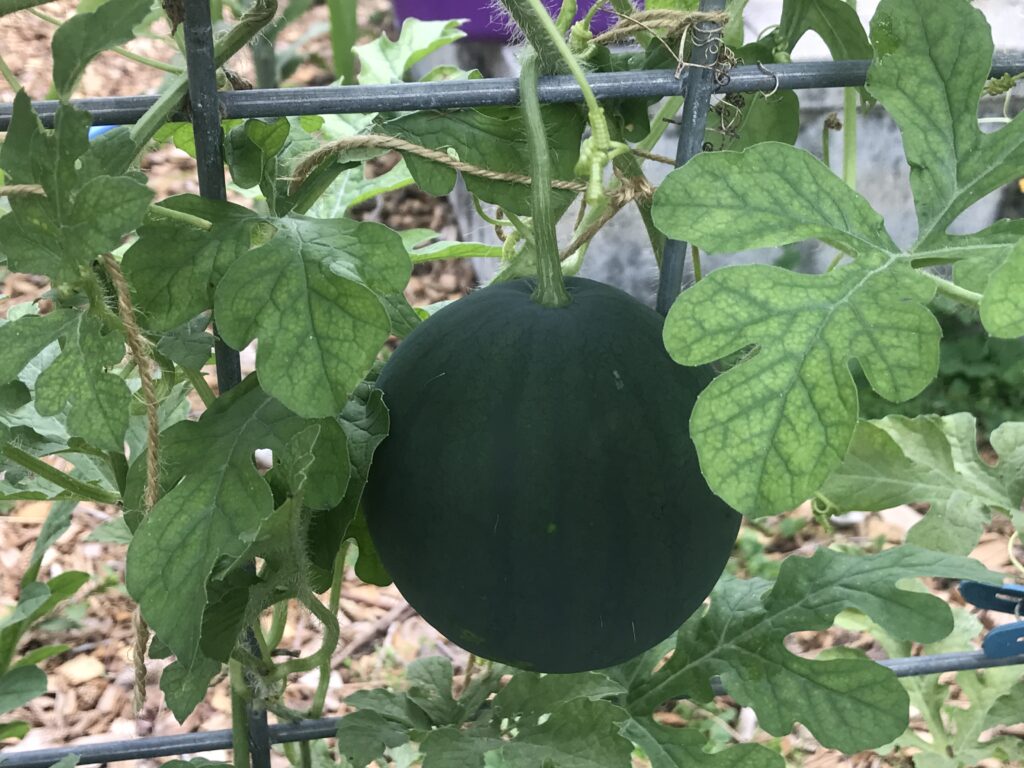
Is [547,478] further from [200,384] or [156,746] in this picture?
[156,746]

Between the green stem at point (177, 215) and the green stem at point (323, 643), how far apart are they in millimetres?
337

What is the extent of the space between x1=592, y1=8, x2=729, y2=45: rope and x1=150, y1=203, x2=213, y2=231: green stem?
0.40m

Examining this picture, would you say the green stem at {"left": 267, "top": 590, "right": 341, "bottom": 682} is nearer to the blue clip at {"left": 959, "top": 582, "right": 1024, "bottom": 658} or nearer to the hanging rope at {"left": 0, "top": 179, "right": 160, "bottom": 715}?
the hanging rope at {"left": 0, "top": 179, "right": 160, "bottom": 715}

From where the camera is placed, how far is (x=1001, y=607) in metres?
1.45

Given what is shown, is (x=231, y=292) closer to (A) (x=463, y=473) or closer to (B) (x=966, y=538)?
(A) (x=463, y=473)

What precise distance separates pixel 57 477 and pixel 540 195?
0.57 m

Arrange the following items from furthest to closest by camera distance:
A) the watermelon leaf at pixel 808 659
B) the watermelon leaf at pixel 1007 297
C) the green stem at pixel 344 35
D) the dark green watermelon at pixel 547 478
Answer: the green stem at pixel 344 35 → the watermelon leaf at pixel 808 659 → the dark green watermelon at pixel 547 478 → the watermelon leaf at pixel 1007 297

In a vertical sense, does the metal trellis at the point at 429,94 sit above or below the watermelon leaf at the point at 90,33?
below

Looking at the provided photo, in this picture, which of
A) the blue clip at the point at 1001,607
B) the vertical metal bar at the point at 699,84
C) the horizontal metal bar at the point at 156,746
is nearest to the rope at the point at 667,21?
the vertical metal bar at the point at 699,84

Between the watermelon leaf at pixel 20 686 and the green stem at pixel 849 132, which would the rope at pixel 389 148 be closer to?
the green stem at pixel 849 132

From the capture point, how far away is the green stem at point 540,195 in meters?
0.94

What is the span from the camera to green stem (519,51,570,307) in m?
0.94

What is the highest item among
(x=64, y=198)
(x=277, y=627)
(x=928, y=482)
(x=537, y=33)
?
(x=537, y=33)

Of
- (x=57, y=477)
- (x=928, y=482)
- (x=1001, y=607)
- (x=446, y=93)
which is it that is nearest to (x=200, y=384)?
(x=57, y=477)
